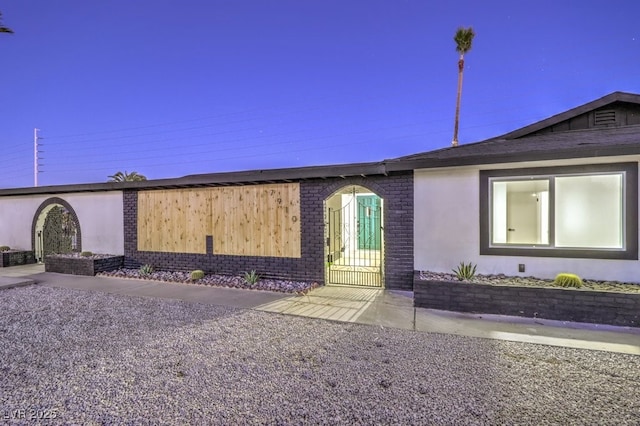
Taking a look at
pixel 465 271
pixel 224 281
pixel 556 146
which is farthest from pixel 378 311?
pixel 556 146

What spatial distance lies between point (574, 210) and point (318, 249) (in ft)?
18.5

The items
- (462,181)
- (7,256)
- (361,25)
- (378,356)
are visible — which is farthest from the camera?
(361,25)

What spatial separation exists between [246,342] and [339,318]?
1575mm

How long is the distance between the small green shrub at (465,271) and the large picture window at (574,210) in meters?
0.39

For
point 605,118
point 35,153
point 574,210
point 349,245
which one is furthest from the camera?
point 35,153

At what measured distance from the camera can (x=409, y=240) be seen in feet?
21.7

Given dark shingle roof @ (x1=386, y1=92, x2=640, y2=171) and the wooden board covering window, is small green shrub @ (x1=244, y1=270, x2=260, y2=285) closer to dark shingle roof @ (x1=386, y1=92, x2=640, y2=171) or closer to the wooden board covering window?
the wooden board covering window

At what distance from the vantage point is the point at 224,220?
8.23 metres

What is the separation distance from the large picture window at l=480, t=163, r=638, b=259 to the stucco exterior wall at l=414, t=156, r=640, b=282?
0.44 feet

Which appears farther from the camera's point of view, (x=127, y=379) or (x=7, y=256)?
(x=7, y=256)

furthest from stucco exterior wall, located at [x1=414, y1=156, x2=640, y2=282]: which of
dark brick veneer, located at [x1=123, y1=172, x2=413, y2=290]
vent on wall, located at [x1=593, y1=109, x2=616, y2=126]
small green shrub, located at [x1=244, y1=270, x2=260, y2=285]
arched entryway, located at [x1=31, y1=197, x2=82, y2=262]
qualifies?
arched entryway, located at [x1=31, y1=197, x2=82, y2=262]

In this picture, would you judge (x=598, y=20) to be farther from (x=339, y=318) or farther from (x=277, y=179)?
(x=339, y=318)

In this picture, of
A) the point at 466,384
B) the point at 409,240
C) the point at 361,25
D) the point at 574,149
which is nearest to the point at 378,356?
the point at 466,384

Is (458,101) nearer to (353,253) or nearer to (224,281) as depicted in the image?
(353,253)
